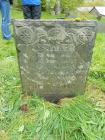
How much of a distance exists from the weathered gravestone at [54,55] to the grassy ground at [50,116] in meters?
0.18

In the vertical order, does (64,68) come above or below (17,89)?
above

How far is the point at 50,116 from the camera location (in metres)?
4.79

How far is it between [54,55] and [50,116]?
0.77 m

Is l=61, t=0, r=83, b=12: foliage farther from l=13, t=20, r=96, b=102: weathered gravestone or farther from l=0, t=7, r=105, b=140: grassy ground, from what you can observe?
l=13, t=20, r=96, b=102: weathered gravestone

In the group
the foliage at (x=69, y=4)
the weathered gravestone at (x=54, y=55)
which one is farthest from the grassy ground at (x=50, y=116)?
the foliage at (x=69, y=4)

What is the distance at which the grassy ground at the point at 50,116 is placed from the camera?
4.54m

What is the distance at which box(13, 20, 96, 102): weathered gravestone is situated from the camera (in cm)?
485

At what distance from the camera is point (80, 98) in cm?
520

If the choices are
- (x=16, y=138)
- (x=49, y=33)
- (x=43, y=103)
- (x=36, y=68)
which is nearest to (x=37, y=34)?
(x=49, y=33)

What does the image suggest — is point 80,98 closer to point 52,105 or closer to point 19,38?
point 52,105

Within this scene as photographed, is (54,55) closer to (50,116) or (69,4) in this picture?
(50,116)

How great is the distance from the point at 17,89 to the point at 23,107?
51 cm

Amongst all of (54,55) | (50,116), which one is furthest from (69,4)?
(50,116)

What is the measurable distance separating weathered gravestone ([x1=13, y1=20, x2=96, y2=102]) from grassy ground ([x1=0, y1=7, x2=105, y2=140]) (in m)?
0.18
